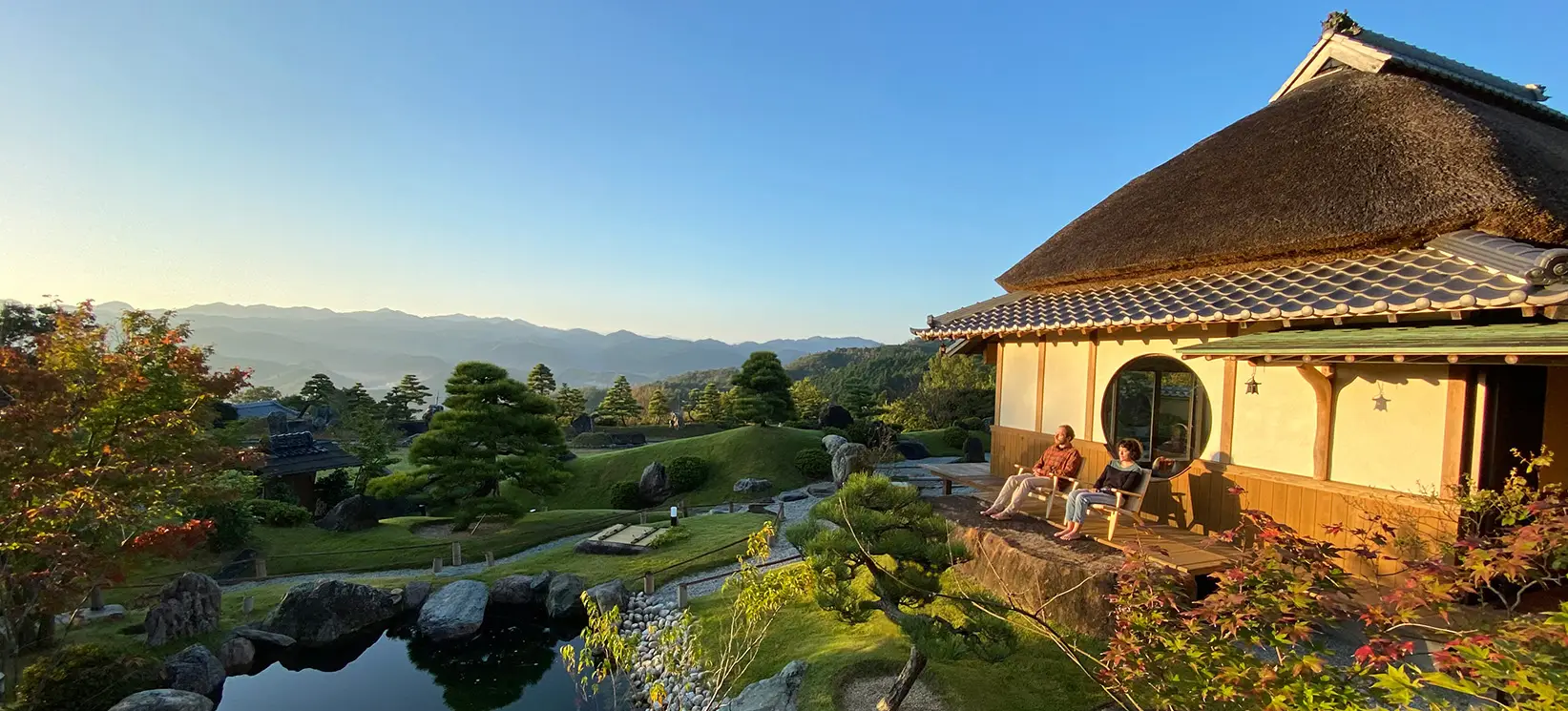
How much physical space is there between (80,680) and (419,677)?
338 centimetres

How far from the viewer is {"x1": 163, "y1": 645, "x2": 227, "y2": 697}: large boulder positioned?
7.50 m

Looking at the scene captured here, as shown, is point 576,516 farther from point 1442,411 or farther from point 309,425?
point 309,425

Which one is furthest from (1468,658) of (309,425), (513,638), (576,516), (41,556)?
(309,425)

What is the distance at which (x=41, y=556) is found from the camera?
6.77 metres

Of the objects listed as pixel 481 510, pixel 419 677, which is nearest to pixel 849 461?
pixel 481 510

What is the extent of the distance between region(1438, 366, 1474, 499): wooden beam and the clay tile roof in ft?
2.31

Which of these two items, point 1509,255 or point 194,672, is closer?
point 1509,255

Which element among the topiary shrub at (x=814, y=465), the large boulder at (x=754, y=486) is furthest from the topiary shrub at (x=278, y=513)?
the topiary shrub at (x=814, y=465)

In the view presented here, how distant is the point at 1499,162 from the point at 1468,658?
18.3ft

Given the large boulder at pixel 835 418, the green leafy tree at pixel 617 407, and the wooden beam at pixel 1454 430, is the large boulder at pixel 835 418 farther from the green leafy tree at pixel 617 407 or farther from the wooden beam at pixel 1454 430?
the wooden beam at pixel 1454 430

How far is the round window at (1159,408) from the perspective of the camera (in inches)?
256

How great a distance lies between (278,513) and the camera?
1412cm

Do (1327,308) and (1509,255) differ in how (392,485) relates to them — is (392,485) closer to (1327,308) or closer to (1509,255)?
(1327,308)

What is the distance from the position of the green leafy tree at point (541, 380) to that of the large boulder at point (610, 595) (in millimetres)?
32403
